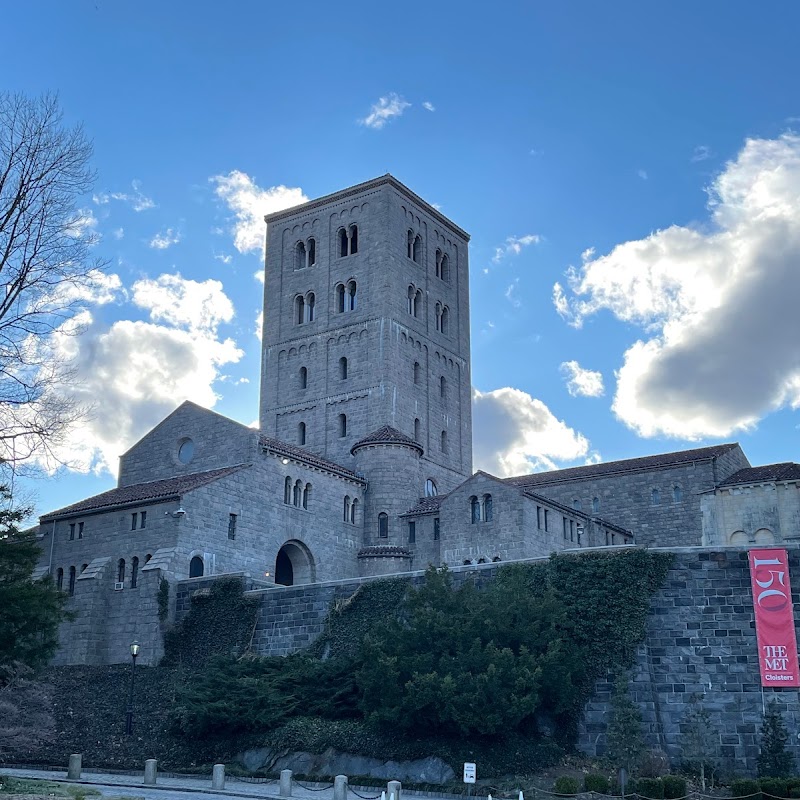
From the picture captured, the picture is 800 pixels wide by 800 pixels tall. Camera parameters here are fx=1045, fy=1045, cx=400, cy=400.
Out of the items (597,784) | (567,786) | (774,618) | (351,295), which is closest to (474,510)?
(774,618)

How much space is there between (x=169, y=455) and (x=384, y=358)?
15.1 metres

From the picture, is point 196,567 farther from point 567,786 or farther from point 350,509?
point 567,786

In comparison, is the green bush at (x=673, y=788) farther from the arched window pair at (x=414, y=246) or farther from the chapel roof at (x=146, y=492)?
the arched window pair at (x=414, y=246)

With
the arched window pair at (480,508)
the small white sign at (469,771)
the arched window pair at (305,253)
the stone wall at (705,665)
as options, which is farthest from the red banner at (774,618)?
the arched window pair at (305,253)

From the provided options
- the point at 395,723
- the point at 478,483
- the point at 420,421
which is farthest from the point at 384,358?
the point at 395,723

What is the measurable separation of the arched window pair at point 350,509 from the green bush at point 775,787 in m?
27.9

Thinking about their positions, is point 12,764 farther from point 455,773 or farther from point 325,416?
point 325,416

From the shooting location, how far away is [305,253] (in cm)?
6794

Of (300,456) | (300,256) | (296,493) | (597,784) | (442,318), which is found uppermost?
(300,256)

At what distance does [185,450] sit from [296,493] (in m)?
5.95

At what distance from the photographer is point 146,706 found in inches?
1425

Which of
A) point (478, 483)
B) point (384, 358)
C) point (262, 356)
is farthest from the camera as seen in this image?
point (262, 356)

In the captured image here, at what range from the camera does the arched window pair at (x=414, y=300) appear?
213 feet

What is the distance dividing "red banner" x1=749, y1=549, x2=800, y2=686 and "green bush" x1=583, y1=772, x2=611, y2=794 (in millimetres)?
6385
